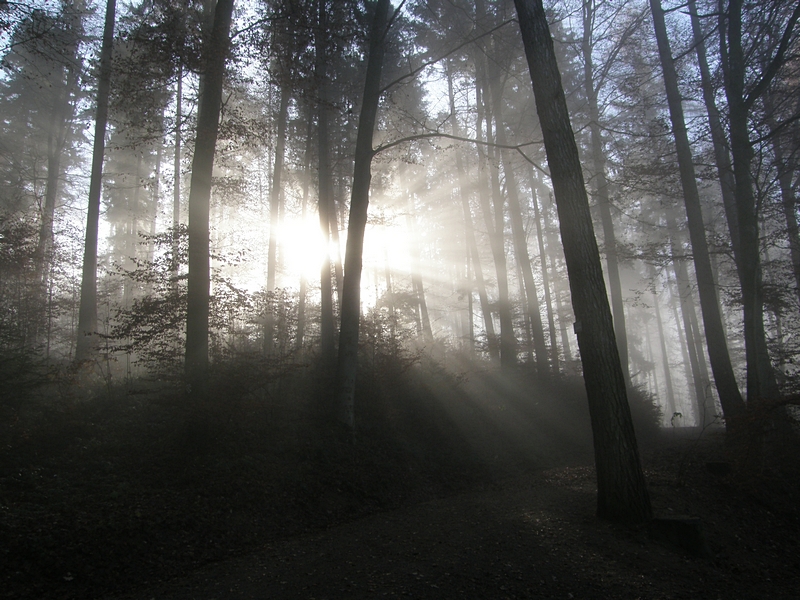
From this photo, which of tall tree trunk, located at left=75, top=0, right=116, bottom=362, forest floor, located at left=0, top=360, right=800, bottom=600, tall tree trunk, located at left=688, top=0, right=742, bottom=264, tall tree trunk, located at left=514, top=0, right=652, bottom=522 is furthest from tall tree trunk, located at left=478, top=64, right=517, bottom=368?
tall tree trunk, located at left=75, top=0, right=116, bottom=362

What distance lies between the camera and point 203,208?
26.4 feet

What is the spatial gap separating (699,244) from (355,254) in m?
8.54

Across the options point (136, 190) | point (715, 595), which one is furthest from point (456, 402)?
point (136, 190)

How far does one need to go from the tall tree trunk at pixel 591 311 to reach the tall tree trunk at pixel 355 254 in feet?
12.3

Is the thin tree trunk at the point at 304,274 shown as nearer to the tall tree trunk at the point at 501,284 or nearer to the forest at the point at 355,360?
the forest at the point at 355,360

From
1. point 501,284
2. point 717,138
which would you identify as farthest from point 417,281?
point 717,138

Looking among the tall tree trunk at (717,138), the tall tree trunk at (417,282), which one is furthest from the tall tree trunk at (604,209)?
the tall tree trunk at (417,282)

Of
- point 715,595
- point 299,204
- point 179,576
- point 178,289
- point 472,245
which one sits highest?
point 299,204

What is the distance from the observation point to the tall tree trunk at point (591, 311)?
5.45 metres

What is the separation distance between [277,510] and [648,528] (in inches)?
182

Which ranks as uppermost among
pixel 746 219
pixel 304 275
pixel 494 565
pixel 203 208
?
pixel 304 275

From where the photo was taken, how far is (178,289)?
9297 mm

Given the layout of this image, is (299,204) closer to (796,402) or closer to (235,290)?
(235,290)

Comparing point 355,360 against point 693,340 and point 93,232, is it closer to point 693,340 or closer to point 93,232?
point 93,232
